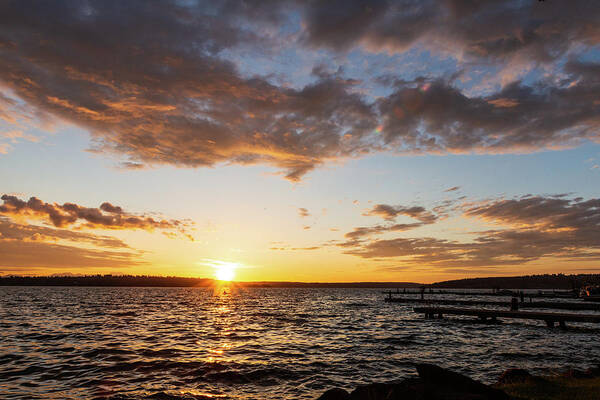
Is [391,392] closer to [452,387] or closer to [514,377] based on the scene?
[452,387]

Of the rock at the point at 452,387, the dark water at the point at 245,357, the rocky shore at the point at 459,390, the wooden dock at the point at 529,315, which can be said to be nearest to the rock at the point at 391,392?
the rocky shore at the point at 459,390

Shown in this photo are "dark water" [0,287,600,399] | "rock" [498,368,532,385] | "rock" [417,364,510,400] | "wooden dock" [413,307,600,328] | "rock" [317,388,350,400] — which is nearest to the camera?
"rock" [417,364,510,400]

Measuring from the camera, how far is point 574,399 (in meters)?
10.8

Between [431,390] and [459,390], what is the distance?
1.29 metres

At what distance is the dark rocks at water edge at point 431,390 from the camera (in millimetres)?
9859

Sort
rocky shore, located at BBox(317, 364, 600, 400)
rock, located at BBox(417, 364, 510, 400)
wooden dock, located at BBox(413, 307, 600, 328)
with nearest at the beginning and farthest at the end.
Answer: rock, located at BBox(417, 364, 510, 400) → rocky shore, located at BBox(317, 364, 600, 400) → wooden dock, located at BBox(413, 307, 600, 328)

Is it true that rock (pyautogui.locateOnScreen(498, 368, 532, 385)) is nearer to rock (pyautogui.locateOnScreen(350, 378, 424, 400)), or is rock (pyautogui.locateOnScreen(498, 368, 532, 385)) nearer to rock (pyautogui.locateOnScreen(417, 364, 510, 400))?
rock (pyautogui.locateOnScreen(417, 364, 510, 400))

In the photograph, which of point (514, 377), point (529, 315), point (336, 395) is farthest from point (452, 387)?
point (529, 315)

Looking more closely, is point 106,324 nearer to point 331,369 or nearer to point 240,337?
point 240,337

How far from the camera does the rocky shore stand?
10.0 m

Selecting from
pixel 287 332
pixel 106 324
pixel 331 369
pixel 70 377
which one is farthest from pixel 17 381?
pixel 106 324

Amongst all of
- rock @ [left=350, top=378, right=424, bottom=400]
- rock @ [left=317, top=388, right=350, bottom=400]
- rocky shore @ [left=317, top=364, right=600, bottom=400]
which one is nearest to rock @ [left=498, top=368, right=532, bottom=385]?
rocky shore @ [left=317, top=364, right=600, bottom=400]

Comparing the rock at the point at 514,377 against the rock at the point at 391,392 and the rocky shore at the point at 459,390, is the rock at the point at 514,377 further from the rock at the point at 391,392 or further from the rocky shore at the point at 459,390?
the rock at the point at 391,392

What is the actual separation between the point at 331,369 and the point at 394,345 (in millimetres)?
9826
